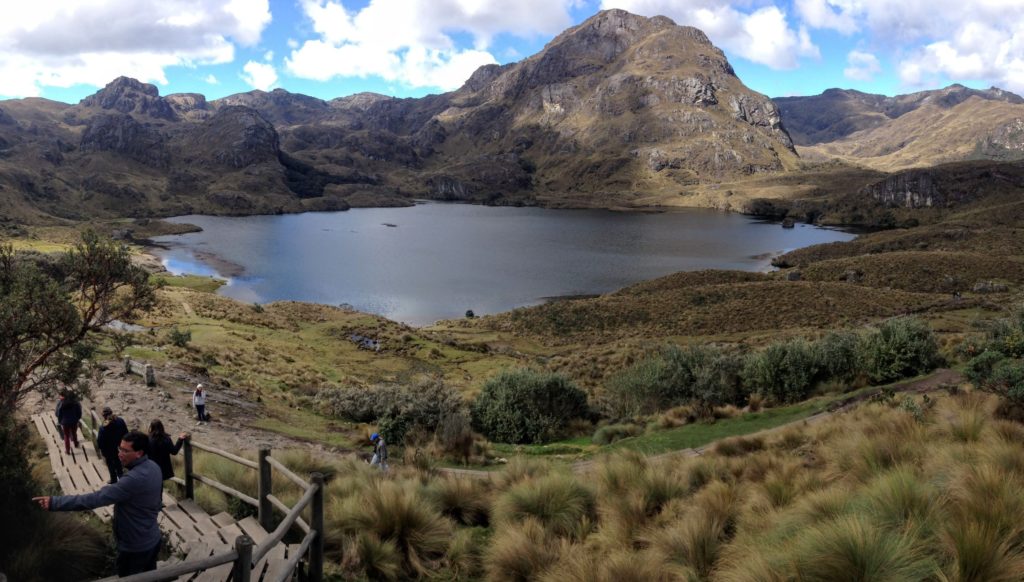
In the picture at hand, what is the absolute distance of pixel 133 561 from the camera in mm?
6238

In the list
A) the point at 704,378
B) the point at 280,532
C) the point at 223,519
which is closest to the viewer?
the point at 280,532

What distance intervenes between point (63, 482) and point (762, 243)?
125 metres

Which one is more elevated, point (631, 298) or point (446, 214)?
point (446, 214)

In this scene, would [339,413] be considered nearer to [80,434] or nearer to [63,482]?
[80,434]

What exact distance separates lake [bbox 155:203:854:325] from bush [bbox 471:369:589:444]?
40257 millimetres

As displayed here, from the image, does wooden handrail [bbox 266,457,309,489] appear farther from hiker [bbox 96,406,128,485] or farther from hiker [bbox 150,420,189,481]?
hiker [bbox 96,406,128,485]

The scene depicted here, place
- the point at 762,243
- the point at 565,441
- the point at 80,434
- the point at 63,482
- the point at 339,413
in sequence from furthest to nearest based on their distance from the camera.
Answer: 1. the point at 762,243
2. the point at 339,413
3. the point at 565,441
4. the point at 80,434
5. the point at 63,482

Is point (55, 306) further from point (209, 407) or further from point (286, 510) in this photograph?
point (209, 407)

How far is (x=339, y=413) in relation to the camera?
70.6 feet

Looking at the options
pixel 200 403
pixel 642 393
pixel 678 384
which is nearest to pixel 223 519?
pixel 200 403

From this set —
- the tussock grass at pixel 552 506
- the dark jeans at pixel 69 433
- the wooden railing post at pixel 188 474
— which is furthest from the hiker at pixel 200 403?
the tussock grass at pixel 552 506

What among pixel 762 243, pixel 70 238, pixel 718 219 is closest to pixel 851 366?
pixel 762 243

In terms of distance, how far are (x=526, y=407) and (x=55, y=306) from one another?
13391mm

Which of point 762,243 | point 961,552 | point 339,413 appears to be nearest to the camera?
point 961,552
